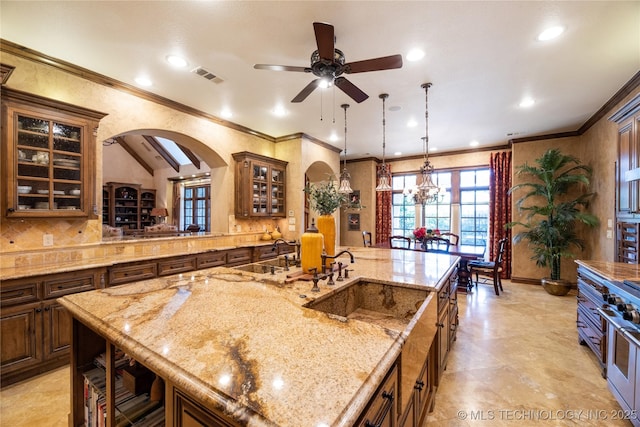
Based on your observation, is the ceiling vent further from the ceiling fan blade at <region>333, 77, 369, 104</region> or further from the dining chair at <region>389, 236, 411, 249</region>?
the dining chair at <region>389, 236, 411, 249</region>

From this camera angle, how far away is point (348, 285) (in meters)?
1.86

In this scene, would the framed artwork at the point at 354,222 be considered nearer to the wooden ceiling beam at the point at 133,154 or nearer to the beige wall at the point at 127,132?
the beige wall at the point at 127,132

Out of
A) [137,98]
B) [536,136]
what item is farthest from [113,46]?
[536,136]

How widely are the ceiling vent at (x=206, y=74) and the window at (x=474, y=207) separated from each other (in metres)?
5.89

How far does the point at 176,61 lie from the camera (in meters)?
2.77

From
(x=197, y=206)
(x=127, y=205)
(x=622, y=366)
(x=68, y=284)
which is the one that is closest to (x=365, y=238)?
(x=622, y=366)

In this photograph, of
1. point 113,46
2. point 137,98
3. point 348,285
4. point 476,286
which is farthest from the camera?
point 476,286

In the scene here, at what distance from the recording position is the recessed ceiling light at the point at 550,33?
2.28 m

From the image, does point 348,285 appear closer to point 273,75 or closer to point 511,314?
point 273,75

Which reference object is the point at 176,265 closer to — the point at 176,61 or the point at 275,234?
the point at 275,234

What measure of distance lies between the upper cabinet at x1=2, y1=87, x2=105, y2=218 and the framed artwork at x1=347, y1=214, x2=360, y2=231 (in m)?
5.86

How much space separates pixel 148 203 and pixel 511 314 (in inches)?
459

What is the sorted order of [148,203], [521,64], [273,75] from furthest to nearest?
[148,203]
[273,75]
[521,64]

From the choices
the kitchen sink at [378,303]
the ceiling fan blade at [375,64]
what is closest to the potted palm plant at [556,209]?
the ceiling fan blade at [375,64]
